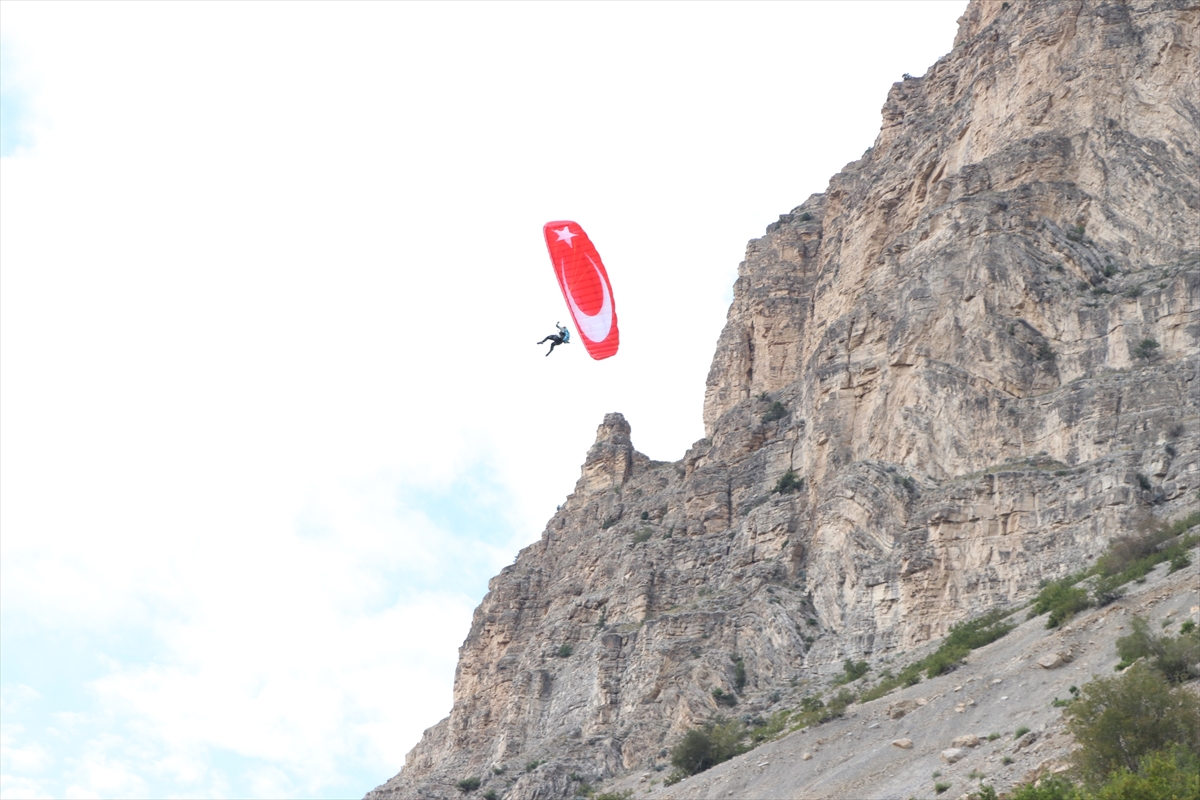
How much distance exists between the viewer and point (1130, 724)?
100ft

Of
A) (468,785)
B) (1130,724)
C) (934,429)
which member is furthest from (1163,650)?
(468,785)

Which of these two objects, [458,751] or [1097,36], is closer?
[1097,36]

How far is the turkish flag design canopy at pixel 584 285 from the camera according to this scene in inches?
1662

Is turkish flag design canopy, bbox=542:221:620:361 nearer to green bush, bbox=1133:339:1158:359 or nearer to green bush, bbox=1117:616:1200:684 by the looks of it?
green bush, bbox=1117:616:1200:684

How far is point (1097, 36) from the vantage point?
6250cm

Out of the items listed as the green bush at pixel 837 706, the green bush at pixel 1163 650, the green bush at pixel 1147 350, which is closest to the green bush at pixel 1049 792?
the green bush at pixel 1163 650

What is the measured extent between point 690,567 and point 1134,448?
70.4ft

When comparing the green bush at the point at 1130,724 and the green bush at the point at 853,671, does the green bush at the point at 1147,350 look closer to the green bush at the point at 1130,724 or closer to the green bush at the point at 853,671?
the green bush at the point at 853,671

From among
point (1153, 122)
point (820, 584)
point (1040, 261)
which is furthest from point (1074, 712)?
point (1153, 122)

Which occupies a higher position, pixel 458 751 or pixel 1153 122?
pixel 1153 122

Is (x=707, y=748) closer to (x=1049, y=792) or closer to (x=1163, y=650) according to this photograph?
(x=1163, y=650)

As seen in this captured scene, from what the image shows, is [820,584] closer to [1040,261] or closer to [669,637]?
[669,637]

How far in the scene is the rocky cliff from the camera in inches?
1955

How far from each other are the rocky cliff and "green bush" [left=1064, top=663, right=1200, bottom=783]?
1500 cm
